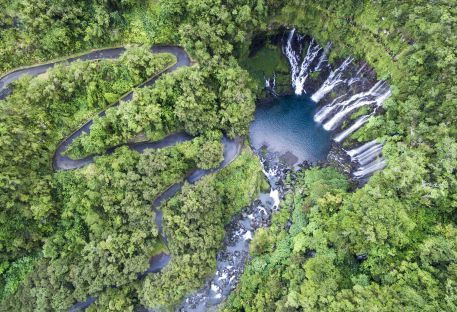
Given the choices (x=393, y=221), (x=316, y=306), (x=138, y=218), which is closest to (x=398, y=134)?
(x=393, y=221)

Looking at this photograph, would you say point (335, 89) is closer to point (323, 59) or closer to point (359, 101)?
point (359, 101)

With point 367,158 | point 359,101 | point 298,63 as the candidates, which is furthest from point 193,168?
point 359,101

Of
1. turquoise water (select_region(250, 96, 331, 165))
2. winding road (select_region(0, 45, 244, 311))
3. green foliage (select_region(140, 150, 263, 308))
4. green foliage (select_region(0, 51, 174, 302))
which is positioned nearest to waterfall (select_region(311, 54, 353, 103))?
turquoise water (select_region(250, 96, 331, 165))

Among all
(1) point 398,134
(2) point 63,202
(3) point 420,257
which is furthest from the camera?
(1) point 398,134

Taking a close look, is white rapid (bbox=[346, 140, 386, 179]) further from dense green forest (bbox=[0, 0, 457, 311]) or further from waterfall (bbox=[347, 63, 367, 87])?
waterfall (bbox=[347, 63, 367, 87])

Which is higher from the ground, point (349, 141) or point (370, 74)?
point (370, 74)

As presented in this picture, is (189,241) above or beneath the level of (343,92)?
beneath

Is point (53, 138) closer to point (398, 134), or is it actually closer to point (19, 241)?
point (19, 241)
